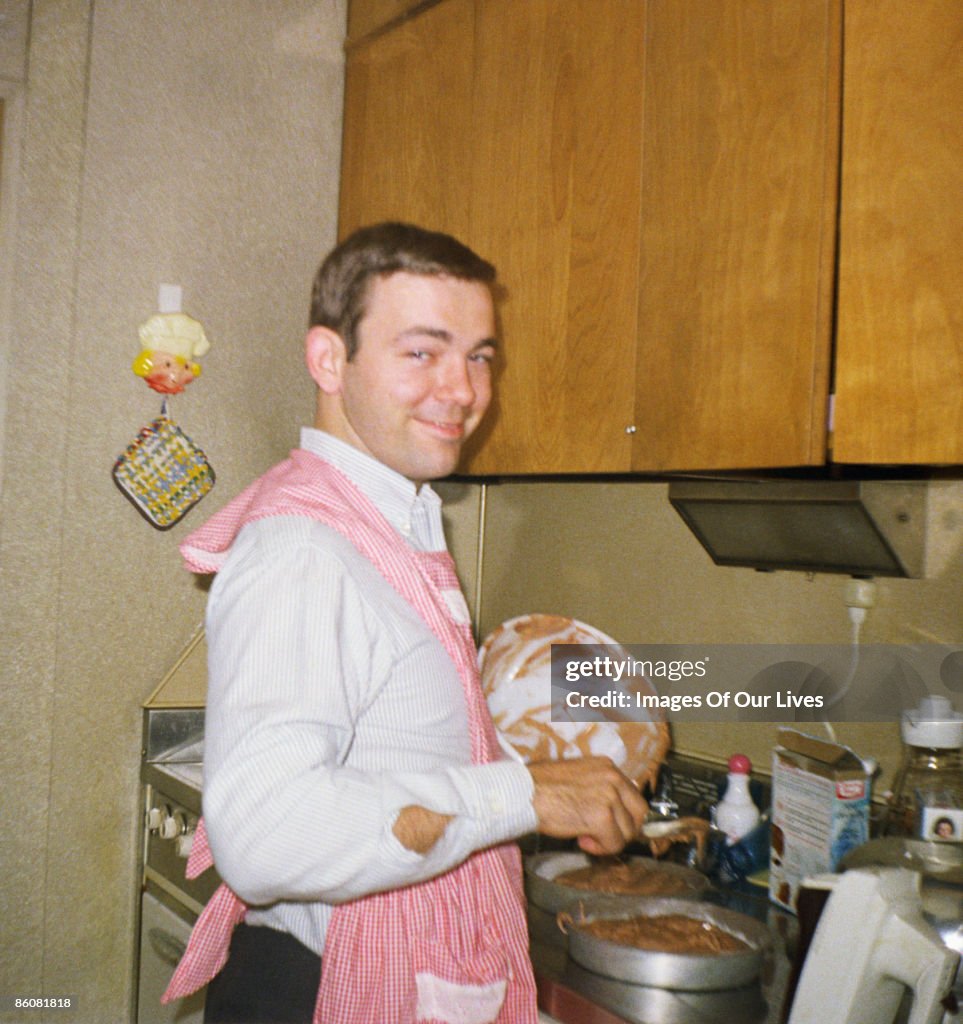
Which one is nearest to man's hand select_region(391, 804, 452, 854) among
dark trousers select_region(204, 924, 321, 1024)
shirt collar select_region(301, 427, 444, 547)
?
dark trousers select_region(204, 924, 321, 1024)

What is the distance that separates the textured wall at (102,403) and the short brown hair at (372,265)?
98cm

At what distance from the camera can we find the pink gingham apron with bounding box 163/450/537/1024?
103cm

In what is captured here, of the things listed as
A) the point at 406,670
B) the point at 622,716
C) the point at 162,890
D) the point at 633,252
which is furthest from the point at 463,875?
the point at 162,890

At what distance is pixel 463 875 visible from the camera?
1103mm

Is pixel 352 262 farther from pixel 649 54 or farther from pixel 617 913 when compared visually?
pixel 617 913

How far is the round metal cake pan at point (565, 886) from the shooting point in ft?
4.77

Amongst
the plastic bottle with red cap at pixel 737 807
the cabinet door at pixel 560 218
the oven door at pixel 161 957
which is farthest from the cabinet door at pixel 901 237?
the oven door at pixel 161 957

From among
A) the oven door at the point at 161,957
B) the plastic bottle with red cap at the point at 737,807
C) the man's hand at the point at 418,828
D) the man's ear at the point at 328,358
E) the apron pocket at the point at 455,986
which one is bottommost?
the oven door at the point at 161,957

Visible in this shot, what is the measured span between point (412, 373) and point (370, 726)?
39cm

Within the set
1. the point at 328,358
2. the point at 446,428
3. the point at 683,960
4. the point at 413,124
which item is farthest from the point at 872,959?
the point at 413,124

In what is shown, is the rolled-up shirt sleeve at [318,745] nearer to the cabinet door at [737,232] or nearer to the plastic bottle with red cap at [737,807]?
the cabinet door at [737,232]

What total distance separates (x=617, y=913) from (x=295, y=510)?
69 centimetres

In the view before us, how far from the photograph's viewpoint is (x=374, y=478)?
47.5 inches

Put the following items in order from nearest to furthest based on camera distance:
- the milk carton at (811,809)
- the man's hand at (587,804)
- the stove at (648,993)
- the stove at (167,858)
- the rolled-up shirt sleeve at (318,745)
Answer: the rolled-up shirt sleeve at (318,745) → the man's hand at (587,804) → the stove at (648,993) → the milk carton at (811,809) → the stove at (167,858)
